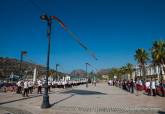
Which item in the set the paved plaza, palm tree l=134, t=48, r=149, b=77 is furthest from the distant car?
palm tree l=134, t=48, r=149, b=77

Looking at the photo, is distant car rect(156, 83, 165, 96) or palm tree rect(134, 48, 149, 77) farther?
palm tree rect(134, 48, 149, 77)

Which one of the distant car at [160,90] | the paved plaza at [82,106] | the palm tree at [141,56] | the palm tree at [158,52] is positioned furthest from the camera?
the palm tree at [141,56]

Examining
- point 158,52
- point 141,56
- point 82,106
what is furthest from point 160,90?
point 141,56

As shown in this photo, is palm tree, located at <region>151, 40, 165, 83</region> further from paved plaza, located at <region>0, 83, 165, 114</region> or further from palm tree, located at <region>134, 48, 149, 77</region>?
paved plaza, located at <region>0, 83, 165, 114</region>

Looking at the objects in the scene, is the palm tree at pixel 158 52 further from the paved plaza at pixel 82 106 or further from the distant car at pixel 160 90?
the paved plaza at pixel 82 106

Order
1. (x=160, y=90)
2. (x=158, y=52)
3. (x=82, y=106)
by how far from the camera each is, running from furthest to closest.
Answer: (x=158, y=52) < (x=160, y=90) < (x=82, y=106)

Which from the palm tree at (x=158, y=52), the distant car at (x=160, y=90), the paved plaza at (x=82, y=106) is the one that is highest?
the palm tree at (x=158, y=52)

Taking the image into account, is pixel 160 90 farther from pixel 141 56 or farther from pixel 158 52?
pixel 141 56

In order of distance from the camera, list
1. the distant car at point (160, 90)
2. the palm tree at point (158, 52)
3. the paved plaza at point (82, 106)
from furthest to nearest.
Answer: the palm tree at point (158, 52)
the distant car at point (160, 90)
the paved plaza at point (82, 106)

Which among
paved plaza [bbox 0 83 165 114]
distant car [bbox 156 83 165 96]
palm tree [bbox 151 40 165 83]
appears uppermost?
palm tree [bbox 151 40 165 83]

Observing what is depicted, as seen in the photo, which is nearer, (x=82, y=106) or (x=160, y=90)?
(x=82, y=106)

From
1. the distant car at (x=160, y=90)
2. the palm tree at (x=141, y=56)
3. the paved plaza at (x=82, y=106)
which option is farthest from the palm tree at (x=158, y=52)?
the paved plaza at (x=82, y=106)

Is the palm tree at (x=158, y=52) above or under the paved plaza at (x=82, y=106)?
above

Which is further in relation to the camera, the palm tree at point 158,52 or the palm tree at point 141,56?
the palm tree at point 141,56
